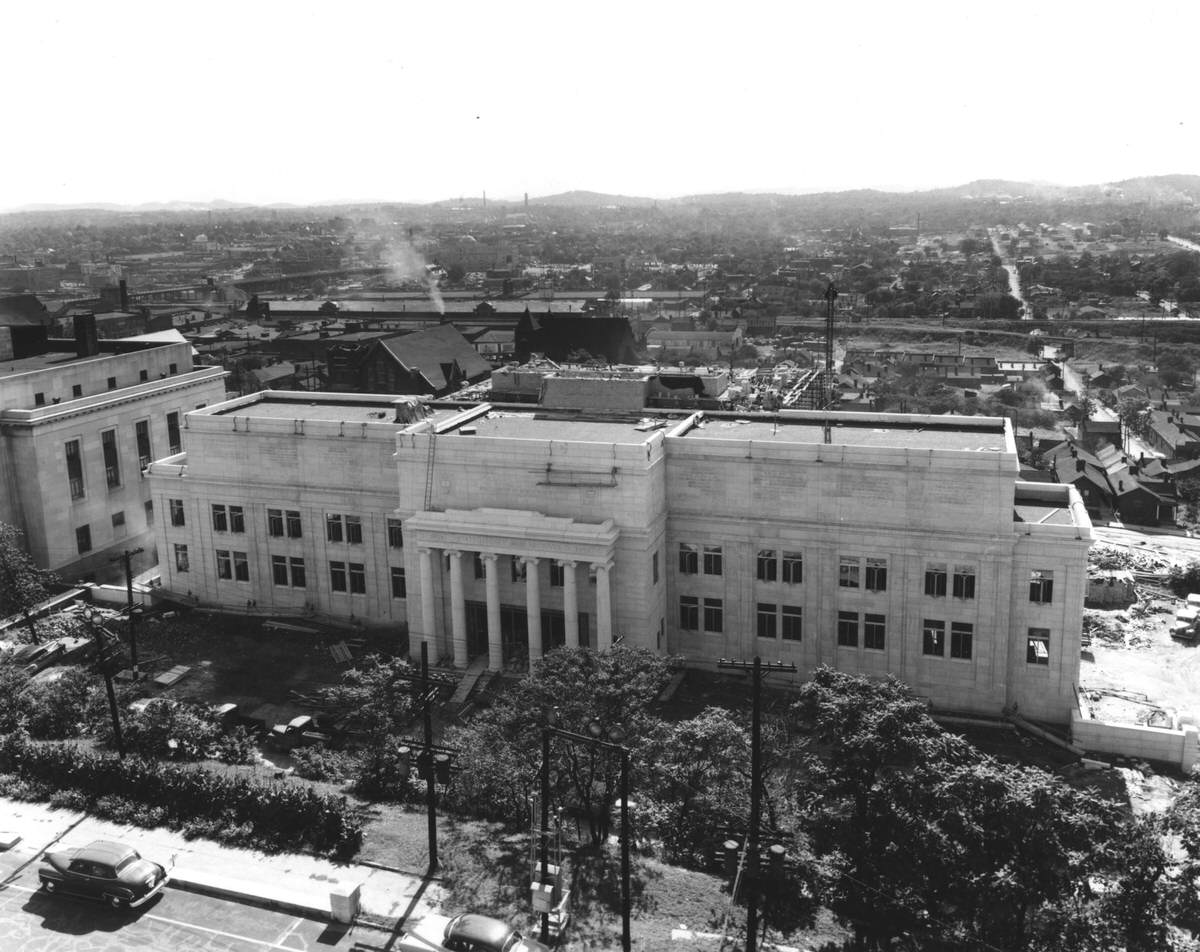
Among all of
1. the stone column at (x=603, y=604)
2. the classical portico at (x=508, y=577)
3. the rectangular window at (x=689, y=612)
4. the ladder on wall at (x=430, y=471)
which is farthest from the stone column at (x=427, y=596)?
the rectangular window at (x=689, y=612)

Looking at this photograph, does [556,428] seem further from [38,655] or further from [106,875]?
[106,875]

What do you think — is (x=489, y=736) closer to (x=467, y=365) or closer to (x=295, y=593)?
(x=295, y=593)

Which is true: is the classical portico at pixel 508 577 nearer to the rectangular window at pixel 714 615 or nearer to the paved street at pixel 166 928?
the rectangular window at pixel 714 615

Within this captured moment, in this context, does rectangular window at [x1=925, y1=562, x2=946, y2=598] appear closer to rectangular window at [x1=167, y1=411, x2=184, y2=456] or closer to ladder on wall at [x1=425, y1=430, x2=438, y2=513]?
ladder on wall at [x1=425, y1=430, x2=438, y2=513]

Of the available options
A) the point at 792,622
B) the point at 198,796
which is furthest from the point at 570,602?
the point at 198,796

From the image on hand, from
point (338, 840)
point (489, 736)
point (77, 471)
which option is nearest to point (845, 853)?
point (489, 736)

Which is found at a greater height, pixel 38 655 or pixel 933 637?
pixel 933 637

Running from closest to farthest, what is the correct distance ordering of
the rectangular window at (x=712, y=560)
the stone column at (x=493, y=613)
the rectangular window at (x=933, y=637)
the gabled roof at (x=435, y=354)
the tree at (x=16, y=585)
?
the rectangular window at (x=933, y=637) → the stone column at (x=493, y=613) → the rectangular window at (x=712, y=560) → the tree at (x=16, y=585) → the gabled roof at (x=435, y=354)
